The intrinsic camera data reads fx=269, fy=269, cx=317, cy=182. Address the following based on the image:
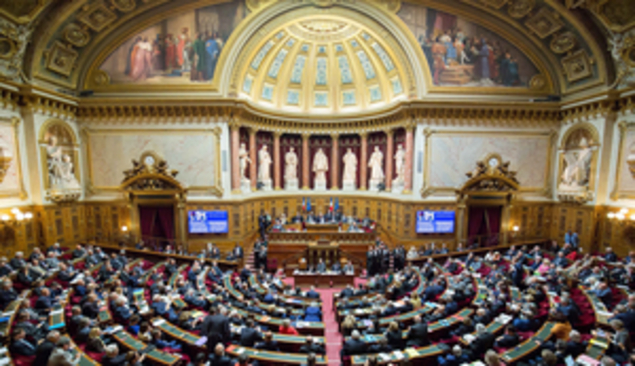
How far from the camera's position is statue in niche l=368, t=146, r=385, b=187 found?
21297 mm

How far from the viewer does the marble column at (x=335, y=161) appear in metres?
22.5

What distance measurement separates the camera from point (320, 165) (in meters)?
22.9

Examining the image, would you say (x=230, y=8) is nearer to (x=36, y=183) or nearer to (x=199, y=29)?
(x=199, y=29)

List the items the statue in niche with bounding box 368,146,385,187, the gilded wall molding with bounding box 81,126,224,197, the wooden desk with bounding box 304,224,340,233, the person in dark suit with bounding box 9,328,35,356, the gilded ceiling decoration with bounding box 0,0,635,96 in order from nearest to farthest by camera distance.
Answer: the person in dark suit with bounding box 9,328,35,356, the gilded ceiling decoration with bounding box 0,0,635,96, the gilded wall molding with bounding box 81,126,224,197, the wooden desk with bounding box 304,224,340,233, the statue in niche with bounding box 368,146,385,187

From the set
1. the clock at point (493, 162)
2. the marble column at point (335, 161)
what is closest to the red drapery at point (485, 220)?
the clock at point (493, 162)

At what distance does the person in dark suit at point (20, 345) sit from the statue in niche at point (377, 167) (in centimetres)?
1923

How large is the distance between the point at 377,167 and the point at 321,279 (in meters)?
10.9

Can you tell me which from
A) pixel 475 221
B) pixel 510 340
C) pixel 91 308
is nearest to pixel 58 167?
pixel 91 308

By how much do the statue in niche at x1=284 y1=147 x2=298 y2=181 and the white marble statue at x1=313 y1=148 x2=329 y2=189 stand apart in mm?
1739

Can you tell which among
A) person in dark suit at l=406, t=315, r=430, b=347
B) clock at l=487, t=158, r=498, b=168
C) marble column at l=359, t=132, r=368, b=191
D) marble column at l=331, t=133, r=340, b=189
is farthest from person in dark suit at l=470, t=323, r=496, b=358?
marble column at l=331, t=133, r=340, b=189

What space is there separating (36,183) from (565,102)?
29439mm

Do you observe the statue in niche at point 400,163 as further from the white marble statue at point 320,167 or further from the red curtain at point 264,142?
the red curtain at point 264,142

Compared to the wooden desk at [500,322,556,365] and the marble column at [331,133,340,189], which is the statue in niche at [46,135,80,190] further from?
the wooden desk at [500,322,556,365]

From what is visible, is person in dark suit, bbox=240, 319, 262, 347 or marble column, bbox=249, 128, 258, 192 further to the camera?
marble column, bbox=249, 128, 258, 192
